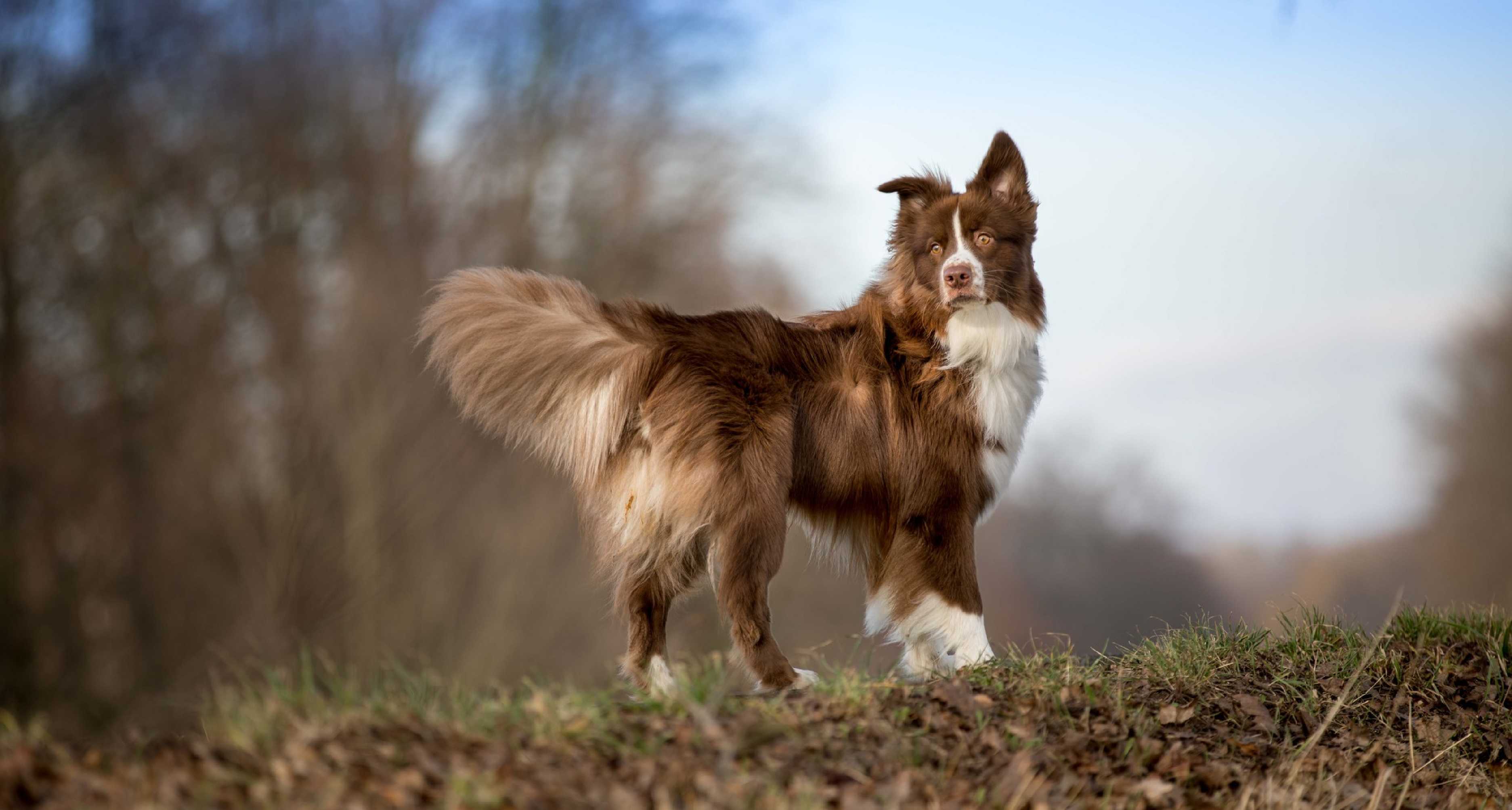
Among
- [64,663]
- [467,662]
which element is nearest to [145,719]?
[64,663]

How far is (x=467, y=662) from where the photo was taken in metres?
16.8

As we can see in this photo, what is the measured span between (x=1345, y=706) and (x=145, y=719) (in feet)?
41.5

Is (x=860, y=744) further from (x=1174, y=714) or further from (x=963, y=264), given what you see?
(x=963, y=264)

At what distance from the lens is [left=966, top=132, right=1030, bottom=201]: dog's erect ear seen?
20.6ft

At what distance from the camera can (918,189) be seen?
6.31 meters

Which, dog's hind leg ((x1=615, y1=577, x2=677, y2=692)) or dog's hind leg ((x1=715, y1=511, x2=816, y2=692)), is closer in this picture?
dog's hind leg ((x1=715, y1=511, x2=816, y2=692))

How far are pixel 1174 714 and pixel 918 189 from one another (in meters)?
2.91

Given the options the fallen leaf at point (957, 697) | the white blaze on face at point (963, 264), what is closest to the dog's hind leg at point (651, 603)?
the fallen leaf at point (957, 697)

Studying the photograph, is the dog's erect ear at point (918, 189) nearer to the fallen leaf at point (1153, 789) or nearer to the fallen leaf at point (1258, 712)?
the fallen leaf at point (1258, 712)

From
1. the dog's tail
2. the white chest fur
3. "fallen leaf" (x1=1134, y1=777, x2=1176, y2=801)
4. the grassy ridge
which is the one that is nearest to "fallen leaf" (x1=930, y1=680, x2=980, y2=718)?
the grassy ridge

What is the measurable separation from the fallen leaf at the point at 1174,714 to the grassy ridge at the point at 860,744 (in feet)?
0.04

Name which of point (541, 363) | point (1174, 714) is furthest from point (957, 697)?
point (541, 363)

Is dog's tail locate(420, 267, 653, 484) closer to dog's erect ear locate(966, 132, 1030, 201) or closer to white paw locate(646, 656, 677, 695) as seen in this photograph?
white paw locate(646, 656, 677, 695)

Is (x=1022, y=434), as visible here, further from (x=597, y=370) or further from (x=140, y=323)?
(x=140, y=323)
